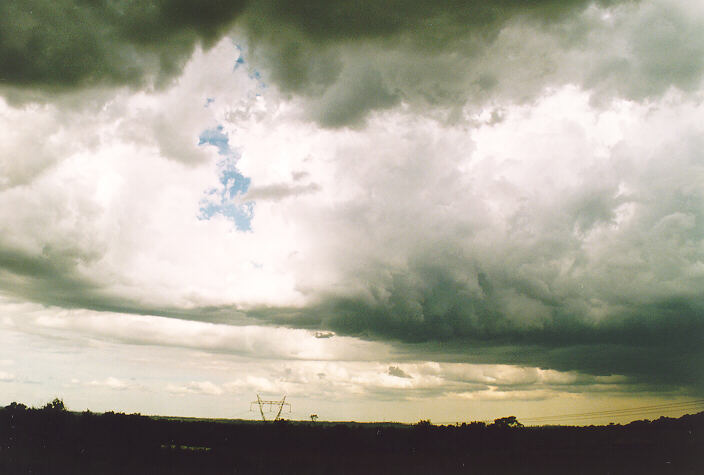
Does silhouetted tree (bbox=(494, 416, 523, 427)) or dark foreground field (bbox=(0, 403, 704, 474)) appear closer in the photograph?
dark foreground field (bbox=(0, 403, 704, 474))

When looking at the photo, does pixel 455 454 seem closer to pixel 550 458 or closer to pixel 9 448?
pixel 550 458

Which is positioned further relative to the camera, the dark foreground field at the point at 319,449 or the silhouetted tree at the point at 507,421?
the silhouetted tree at the point at 507,421

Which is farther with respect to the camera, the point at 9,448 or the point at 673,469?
the point at 9,448

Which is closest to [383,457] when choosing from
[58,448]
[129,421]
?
[58,448]

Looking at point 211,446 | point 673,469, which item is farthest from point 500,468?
point 211,446

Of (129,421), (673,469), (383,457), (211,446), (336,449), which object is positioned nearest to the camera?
(673,469)

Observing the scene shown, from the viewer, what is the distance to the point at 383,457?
422 ft

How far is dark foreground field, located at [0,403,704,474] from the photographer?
9850 cm

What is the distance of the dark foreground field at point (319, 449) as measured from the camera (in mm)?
98500

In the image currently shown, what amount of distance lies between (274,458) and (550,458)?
216 ft

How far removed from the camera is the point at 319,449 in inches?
5684

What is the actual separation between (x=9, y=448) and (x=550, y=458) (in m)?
133

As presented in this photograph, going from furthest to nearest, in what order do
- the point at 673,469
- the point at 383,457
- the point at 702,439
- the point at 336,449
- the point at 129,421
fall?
the point at 129,421 → the point at 336,449 → the point at 383,457 → the point at 702,439 → the point at 673,469

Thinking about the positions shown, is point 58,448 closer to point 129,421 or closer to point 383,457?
point 129,421
